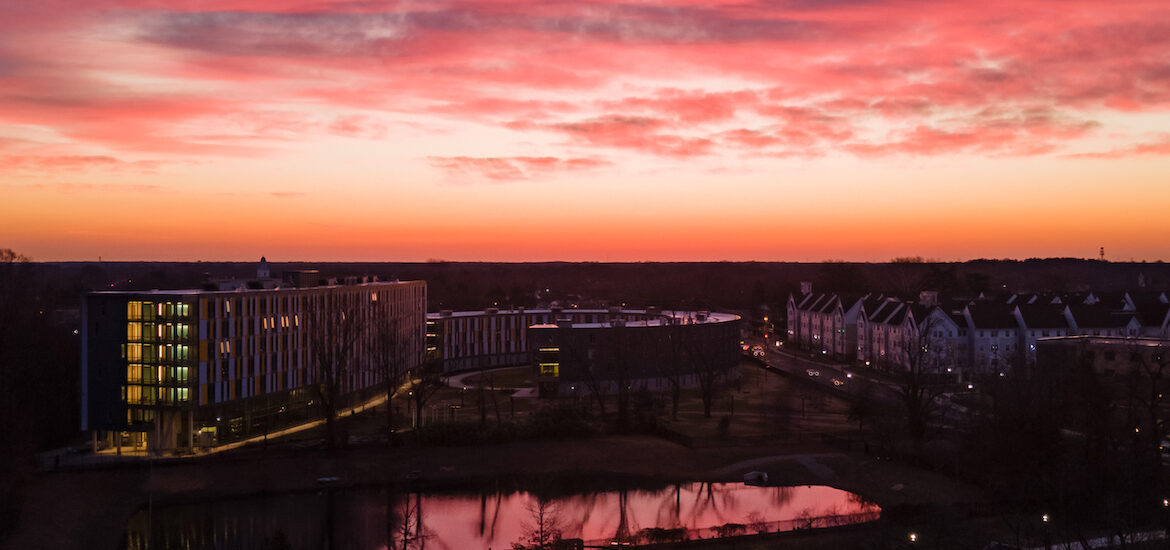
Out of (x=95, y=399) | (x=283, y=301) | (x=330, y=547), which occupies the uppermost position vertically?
(x=283, y=301)

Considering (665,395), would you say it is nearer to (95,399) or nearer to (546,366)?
(546,366)

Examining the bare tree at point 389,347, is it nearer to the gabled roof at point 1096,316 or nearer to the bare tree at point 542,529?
the bare tree at point 542,529

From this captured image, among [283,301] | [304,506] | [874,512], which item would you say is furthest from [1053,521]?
[283,301]

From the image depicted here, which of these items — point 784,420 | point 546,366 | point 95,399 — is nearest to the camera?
point 95,399

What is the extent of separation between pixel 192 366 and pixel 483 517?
71.6ft

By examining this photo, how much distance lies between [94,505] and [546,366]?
3820 cm

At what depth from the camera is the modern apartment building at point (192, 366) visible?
5350 centimetres

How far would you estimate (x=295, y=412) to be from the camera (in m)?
63.2

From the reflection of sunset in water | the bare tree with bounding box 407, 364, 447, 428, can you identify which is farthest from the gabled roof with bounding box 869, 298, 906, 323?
the reflection of sunset in water

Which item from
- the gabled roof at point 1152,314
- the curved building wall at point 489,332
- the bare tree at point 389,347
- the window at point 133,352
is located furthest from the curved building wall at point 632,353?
the gabled roof at point 1152,314

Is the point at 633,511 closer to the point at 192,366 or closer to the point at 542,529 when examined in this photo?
the point at 542,529

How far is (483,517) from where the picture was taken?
143 ft

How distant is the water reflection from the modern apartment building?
1011 centimetres

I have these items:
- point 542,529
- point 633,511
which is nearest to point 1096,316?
point 633,511
